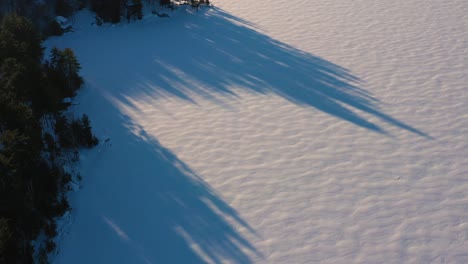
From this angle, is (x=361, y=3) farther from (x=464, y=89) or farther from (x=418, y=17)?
(x=464, y=89)

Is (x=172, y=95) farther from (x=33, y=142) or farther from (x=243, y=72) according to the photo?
(x=33, y=142)

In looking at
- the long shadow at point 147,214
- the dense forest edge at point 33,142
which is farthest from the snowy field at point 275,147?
the dense forest edge at point 33,142

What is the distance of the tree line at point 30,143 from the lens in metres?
6.52

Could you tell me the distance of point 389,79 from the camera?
12.3 m

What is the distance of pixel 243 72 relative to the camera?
43.2ft

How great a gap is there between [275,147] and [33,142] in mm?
4854

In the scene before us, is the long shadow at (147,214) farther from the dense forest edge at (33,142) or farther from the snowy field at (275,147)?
the dense forest edge at (33,142)

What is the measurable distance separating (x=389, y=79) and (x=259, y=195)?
6.57 metres

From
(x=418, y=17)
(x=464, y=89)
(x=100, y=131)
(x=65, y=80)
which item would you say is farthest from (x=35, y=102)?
(x=418, y=17)

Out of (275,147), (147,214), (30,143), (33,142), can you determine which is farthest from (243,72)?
(30,143)

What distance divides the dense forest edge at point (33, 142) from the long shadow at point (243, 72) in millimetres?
2809

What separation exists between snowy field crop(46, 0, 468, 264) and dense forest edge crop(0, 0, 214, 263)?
383 mm

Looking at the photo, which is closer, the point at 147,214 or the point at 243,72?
the point at 147,214

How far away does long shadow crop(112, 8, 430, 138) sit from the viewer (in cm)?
1125
